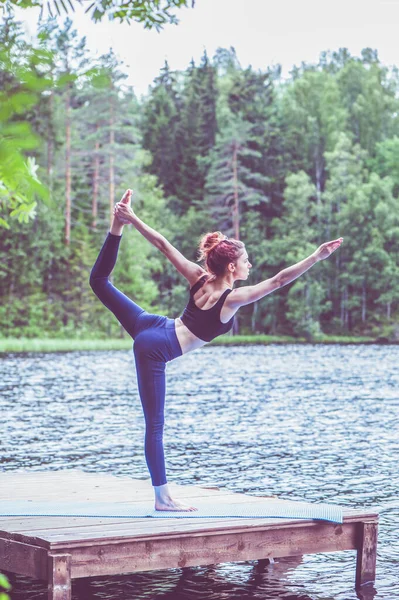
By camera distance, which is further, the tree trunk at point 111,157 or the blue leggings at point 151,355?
the tree trunk at point 111,157

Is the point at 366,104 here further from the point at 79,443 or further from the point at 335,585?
the point at 335,585

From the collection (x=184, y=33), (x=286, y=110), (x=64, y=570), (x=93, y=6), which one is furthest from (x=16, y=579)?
(x=184, y=33)

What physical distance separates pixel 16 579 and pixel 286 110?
282ft

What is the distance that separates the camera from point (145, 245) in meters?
77.9

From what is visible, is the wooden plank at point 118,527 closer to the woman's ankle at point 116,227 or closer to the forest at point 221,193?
the woman's ankle at point 116,227

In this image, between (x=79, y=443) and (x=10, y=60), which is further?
(x=79, y=443)

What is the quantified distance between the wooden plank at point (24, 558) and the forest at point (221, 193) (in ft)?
200

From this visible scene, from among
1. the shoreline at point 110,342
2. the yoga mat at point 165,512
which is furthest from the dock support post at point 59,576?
the shoreline at point 110,342

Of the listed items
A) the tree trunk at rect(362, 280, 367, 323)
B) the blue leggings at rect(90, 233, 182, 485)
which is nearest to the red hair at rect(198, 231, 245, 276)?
the blue leggings at rect(90, 233, 182, 485)

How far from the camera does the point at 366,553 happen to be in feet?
27.6

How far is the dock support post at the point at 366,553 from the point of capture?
828cm

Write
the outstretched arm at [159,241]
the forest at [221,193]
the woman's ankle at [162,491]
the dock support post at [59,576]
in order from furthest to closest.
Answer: the forest at [221,193], the woman's ankle at [162,491], the outstretched arm at [159,241], the dock support post at [59,576]

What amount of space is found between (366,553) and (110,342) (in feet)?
204

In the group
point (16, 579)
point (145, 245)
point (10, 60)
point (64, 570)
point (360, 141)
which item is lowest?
point (16, 579)
